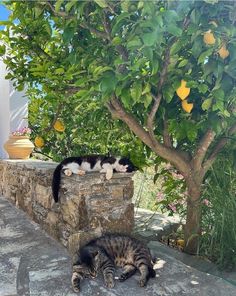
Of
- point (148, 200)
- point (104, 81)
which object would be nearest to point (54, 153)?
point (148, 200)

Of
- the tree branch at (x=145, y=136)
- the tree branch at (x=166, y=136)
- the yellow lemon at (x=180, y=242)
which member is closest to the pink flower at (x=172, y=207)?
the yellow lemon at (x=180, y=242)

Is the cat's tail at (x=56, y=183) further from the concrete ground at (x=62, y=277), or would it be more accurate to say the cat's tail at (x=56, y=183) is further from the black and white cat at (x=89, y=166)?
the concrete ground at (x=62, y=277)

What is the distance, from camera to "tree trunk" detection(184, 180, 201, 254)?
2.78m

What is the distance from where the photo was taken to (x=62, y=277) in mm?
2273

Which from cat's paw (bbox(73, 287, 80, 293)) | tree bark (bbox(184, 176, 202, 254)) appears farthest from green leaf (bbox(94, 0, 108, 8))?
cat's paw (bbox(73, 287, 80, 293))

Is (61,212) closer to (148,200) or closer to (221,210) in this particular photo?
(221,210)

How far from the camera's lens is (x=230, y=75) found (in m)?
1.89

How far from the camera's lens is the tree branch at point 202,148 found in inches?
98.2

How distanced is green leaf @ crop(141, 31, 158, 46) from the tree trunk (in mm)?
1521

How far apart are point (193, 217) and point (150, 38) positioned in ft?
5.81

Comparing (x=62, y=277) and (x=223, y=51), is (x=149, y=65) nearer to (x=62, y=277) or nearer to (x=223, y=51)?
(x=223, y=51)

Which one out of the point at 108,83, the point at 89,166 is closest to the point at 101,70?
the point at 108,83

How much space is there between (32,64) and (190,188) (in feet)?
5.73

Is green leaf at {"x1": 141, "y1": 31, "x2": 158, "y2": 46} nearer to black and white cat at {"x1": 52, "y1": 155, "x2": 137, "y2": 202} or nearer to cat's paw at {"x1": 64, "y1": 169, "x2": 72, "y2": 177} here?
black and white cat at {"x1": 52, "y1": 155, "x2": 137, "y2": 202}
